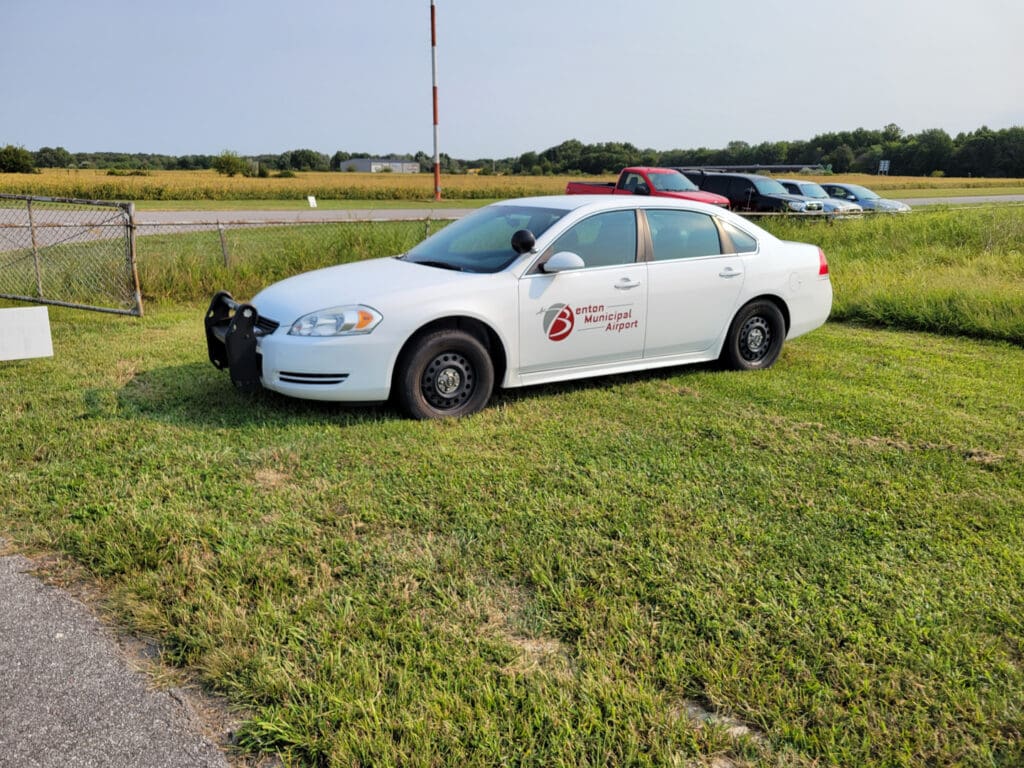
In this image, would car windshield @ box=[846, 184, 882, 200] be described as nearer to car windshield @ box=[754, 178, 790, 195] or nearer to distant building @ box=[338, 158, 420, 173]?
car windshield @ box=[754, 178, 790, 195]

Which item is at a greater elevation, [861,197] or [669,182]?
[669,182]

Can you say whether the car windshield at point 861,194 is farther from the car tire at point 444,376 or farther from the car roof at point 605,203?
the car tire at point 444,376

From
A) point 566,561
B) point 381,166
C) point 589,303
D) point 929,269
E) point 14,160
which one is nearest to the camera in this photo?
point 566,561

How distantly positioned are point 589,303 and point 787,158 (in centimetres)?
9578

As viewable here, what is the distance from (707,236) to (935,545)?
3.43m

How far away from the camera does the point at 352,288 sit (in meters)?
5.46

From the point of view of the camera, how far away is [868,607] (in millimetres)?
3176

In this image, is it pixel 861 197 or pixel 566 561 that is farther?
pixel 861 197

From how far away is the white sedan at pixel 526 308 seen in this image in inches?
205

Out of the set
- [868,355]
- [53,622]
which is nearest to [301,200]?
[868,355]

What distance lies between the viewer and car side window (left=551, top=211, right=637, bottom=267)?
231 inches

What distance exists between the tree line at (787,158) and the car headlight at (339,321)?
59.4 meters

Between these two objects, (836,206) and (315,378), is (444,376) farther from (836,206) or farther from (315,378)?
(836,206)

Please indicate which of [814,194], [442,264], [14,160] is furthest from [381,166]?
[442,264]
